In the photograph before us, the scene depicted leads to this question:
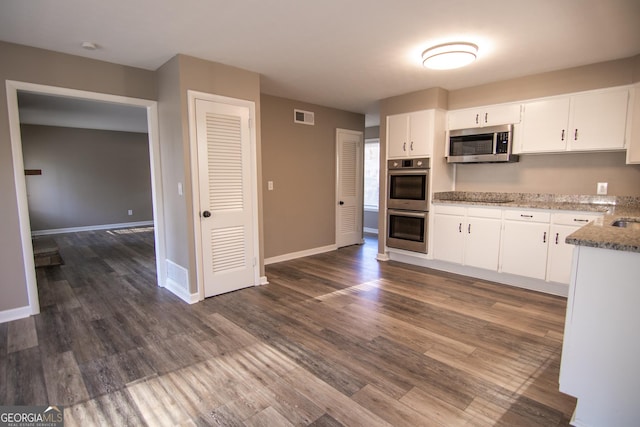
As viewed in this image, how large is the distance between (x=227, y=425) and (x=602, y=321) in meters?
1.94

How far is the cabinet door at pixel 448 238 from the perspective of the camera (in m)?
4.13

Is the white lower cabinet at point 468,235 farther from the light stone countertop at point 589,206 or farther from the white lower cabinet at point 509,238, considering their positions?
the light stone countertop at point 589,206

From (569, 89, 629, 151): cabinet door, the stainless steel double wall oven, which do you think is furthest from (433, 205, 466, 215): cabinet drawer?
(569, 89, 629, 151): cabinet door

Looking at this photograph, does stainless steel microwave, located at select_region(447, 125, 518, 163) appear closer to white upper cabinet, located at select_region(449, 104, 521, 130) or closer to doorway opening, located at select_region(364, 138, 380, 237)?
white upper cabinet, located at select_region(449, 104, 521, 130)

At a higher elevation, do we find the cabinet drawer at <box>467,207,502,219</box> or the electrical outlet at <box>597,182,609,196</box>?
the electrical outlet at <box>597,182,609,196</box>

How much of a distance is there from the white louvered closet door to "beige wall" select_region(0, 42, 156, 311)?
1140 millimetres

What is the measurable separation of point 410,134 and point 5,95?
14.1 ft

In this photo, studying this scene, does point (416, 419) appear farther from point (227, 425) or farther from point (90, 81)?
point (90, 81)

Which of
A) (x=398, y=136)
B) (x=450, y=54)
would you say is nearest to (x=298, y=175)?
(x=398, y=136)

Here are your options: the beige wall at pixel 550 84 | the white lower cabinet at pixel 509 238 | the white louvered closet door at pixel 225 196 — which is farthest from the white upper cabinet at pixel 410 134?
the white louvered closet door at pixel 225 196

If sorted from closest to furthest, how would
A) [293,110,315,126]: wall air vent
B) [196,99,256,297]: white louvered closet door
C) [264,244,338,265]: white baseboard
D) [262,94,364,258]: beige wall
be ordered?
[196,99,256,297]: white louvered closet door → [262,94,364,258]: beige wall → [264,244,338,265]: white baseboard → [293,110,315,126]: wall air vent

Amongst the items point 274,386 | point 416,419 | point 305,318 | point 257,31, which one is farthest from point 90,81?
point 416,419

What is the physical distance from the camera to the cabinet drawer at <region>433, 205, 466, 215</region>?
4094mm

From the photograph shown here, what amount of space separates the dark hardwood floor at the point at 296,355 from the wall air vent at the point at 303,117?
253cm
